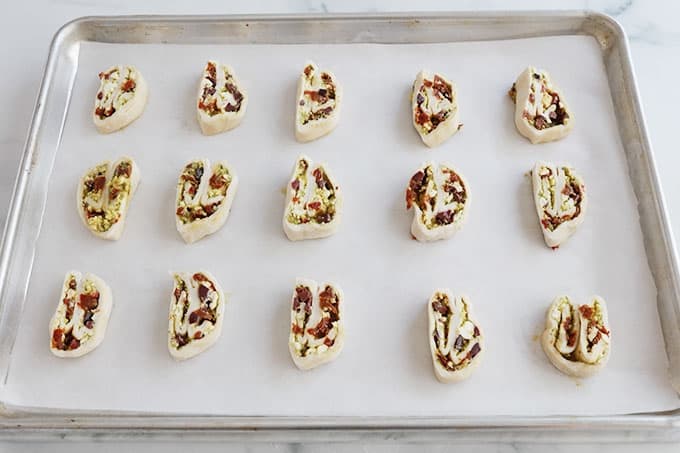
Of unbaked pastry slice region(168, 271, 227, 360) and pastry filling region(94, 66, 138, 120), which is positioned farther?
pastry filling region(94, 66, 138, 120)

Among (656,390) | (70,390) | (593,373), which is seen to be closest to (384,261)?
(593,373)

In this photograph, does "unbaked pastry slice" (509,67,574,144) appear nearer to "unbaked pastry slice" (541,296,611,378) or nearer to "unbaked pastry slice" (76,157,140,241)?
"unbaked pastry slice" (541,296,611,378)

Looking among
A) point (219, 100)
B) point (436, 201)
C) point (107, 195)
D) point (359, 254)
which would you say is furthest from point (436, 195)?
point (107, 195)

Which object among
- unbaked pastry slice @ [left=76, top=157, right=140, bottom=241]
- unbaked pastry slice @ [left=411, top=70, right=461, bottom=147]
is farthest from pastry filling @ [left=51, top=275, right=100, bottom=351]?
unbaked pastry slice @ [left=411, top=70, right=461, bottom=147]

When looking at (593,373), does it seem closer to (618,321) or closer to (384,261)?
(618,321)

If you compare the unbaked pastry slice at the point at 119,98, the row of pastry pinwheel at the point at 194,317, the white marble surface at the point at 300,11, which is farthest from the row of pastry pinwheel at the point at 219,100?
the row of pastry pinwheel at the point at 194,317

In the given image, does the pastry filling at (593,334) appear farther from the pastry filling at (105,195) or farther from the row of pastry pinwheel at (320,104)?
the pastry filling at (105,195)
